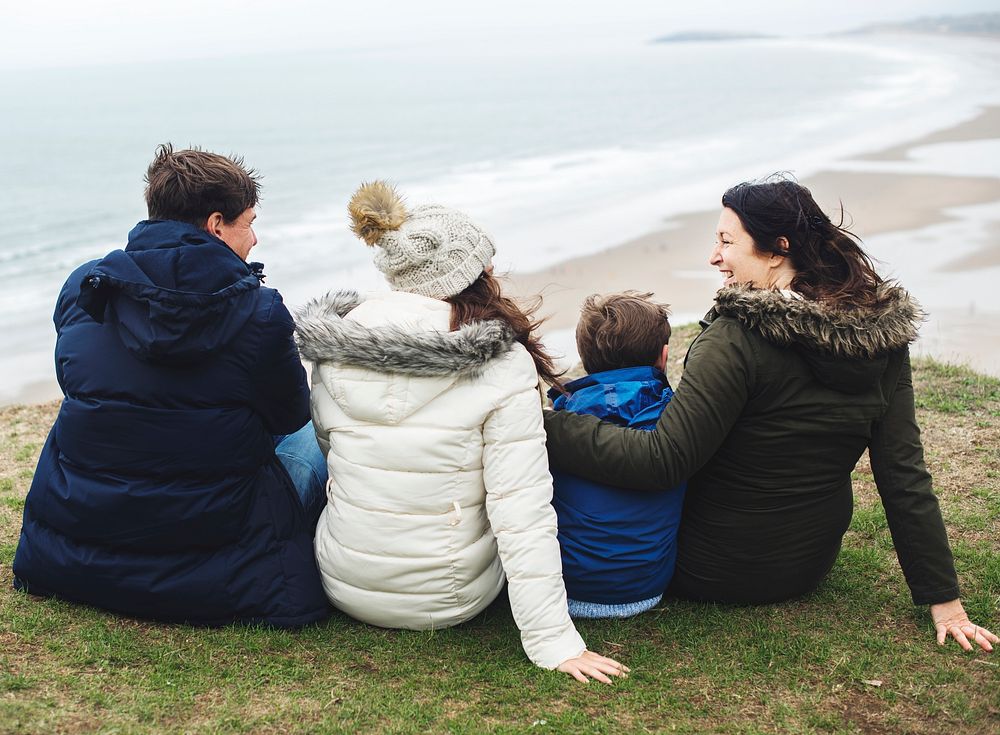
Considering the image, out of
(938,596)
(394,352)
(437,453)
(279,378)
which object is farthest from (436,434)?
(938,596)

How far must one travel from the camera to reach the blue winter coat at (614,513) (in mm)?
3162

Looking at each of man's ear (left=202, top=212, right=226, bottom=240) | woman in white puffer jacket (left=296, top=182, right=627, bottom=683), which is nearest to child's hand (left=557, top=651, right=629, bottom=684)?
woman in white puffer jacket (left=296, top=182, right=627, bottom=683)

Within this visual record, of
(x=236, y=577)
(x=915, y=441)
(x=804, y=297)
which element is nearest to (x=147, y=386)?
(x=236, y=577)

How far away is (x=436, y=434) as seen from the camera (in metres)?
2.94

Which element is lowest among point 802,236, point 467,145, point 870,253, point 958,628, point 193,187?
point 467,145

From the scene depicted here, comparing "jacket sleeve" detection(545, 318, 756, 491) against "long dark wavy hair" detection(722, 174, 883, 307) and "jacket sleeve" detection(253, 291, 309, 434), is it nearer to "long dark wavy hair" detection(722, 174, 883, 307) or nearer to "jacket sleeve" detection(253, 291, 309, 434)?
"long dark wavy hair" detection(722, 174, 883, 307)

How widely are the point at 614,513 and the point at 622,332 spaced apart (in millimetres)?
564

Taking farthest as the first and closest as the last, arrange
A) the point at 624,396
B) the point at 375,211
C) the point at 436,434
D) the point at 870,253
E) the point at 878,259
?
the point at 870,253
the point at 878,259
the point at 624,396
the point at 375,211
the point at 436,434

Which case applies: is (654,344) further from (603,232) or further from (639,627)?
(603,232)

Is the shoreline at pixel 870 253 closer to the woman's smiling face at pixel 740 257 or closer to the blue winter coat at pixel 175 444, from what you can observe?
the woman's smiling face at pixel 740 257

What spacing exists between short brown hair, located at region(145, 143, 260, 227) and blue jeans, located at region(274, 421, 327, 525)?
79cm

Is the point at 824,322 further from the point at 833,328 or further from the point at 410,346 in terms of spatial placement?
the point at 410,346

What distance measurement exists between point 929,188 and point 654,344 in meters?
15.6

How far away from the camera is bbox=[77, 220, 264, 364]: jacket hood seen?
9.28 feet
